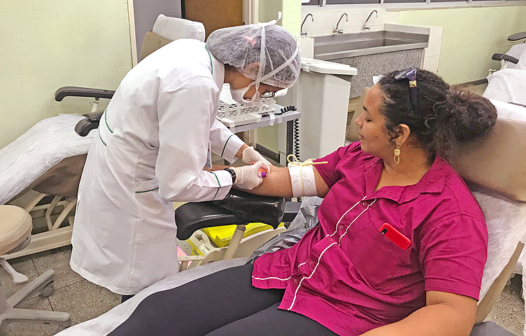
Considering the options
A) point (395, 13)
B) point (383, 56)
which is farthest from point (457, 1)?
point (383, 56)

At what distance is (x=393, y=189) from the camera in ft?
3.89

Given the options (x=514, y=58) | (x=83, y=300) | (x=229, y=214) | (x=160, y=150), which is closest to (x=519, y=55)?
(x=514, y=58)

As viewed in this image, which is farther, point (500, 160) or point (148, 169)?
point (148, 169)

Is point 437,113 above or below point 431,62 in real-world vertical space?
above

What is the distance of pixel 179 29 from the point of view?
2.27 meters

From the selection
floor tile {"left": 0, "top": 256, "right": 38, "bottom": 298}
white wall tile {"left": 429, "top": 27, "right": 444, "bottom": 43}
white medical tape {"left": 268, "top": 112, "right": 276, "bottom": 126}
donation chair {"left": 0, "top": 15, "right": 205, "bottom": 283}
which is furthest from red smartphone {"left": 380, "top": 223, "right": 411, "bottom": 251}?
white wall tile {"left": 429, "top": 27, "right": 444, "bottom": 43}

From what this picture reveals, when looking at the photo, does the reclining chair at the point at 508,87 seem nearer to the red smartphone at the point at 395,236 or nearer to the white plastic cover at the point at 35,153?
the red smartphone at the point at 395,236

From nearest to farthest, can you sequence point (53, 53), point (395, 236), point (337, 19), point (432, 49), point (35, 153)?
point (395, 236), point (35, 153), point (53, 53), point (337, 19), point (432, 49)

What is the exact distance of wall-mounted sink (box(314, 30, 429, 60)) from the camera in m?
3.77

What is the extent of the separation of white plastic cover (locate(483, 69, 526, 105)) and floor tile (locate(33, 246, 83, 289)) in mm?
3088

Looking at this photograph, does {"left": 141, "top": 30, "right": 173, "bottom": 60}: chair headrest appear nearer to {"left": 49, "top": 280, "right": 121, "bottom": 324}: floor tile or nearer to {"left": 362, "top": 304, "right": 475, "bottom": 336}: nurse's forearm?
{"left": 49, "top": 280, "right": 121, "bottom": 324}: floor tile

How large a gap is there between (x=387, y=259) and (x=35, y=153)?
1732mm

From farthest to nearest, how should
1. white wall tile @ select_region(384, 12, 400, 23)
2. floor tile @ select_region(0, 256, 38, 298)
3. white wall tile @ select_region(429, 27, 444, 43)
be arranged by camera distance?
white wall tile @ select_region(384, 12, 400, 23), white wall tile @ select_region(429, 27, 444, 43), floor tile @ select_region(0, 256, 38, 298)

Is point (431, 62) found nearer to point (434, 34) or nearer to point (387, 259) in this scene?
point (434, 34)
